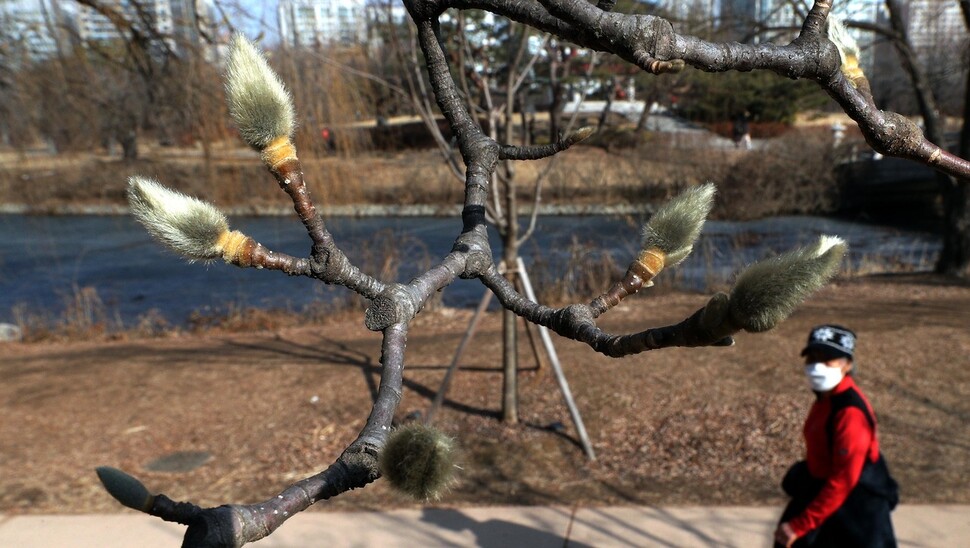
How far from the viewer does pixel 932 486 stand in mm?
5055

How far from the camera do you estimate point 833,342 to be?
3520mm

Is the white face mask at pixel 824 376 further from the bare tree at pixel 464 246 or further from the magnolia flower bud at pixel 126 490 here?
the magnolia flower bud at pixel 126 490

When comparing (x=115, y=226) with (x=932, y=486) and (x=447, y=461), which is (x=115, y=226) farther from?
(x=447, y=461)

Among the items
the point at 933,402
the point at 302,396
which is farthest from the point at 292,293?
the point at 933,402

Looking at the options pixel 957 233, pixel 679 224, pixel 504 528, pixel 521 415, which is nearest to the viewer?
pixel 679 224

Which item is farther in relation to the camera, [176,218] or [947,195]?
[947,195]

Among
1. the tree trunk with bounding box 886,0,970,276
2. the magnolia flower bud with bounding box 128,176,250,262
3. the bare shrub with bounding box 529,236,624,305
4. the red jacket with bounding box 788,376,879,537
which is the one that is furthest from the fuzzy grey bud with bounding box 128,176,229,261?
the tree trunk with bounding box 886,0,970,276

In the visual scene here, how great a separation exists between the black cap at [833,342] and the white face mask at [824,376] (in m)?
0.06

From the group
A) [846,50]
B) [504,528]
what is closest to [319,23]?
[504,528]

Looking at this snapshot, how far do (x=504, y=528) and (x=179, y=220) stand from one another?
4005 mm

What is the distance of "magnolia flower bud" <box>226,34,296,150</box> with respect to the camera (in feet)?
3.67

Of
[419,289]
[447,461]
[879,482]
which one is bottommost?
[879,482]

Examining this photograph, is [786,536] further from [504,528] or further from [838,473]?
[504,528]

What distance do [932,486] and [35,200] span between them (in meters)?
14.9
